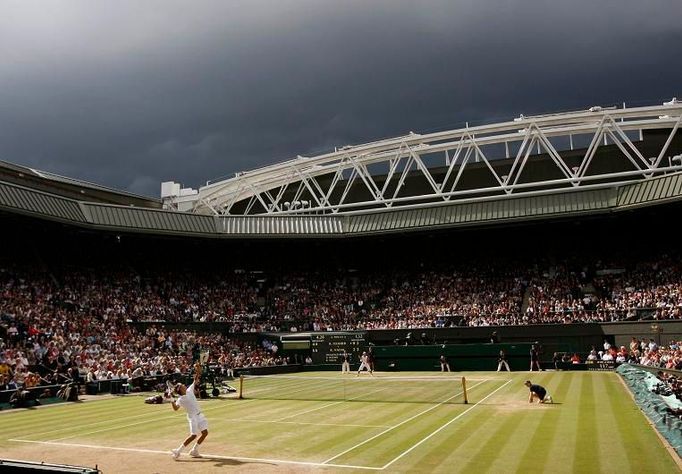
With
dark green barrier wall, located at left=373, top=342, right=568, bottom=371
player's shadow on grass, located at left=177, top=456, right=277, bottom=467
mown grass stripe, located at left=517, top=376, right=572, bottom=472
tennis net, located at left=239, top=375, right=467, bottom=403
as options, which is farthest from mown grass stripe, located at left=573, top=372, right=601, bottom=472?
dark green barrier wall, located at left=373, top=342, right=568, bottom=371

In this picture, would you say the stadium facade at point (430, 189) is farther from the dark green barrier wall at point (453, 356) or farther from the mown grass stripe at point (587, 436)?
the mown grass stripe at point (587, 436)

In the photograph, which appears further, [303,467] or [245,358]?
[245,358]

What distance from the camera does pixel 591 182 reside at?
57562 mm

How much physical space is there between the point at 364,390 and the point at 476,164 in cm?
3442

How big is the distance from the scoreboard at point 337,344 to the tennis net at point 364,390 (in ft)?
30.8

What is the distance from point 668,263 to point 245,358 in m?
33.2

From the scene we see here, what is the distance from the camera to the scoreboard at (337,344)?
4703cm

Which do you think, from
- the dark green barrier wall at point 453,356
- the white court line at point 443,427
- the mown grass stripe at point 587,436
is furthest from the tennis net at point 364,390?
the dark green barrier wall at point 453,356

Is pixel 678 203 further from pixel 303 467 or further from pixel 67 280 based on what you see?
pixel 67 280

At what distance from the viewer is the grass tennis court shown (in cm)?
1360

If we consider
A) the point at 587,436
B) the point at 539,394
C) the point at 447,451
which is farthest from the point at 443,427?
the point at 539,394

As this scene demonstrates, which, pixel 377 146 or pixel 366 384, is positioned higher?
pixel 377 146

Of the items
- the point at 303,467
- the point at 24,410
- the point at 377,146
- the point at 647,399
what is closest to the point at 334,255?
the point at 377,146

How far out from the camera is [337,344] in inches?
1854
